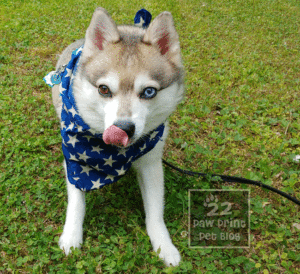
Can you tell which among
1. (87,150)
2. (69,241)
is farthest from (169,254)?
(87,150)

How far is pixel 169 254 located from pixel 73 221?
2.60 feet

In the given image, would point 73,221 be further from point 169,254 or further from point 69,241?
point 169,254

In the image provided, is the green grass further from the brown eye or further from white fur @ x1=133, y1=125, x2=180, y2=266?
the brown eye

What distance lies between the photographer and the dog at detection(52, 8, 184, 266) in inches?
69.1

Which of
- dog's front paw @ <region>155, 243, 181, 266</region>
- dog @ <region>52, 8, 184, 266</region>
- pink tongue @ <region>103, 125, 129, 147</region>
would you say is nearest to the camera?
pink tongue @ <region>103, 125, 129, 147</region>

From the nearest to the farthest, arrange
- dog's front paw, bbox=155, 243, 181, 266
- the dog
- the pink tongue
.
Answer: the pink tongue → the dog → dog's front paw, bbox=155, 243, 181, 266

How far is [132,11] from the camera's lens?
6.34 metres

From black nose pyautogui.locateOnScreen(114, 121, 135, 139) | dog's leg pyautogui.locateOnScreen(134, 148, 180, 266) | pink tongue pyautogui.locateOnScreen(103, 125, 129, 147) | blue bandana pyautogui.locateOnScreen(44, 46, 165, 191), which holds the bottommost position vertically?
dog's leg pyautogui.locateOnScreen(134, 148, 180, 266)

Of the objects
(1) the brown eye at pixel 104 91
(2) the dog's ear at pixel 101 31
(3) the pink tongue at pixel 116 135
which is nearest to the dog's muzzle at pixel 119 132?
(3) the pink tongue at pixel 116 135

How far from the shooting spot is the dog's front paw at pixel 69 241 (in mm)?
2084

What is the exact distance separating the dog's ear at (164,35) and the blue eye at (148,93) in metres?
0.34

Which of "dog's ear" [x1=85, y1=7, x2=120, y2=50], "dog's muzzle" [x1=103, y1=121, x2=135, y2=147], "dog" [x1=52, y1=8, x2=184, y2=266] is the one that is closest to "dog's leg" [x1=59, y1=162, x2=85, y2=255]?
"dog" [x1=52, y1=8, x2=184, y2=266]

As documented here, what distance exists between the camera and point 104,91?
181cm

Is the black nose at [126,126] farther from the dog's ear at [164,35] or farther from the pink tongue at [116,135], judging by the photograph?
the dog's ear at [164,35]
